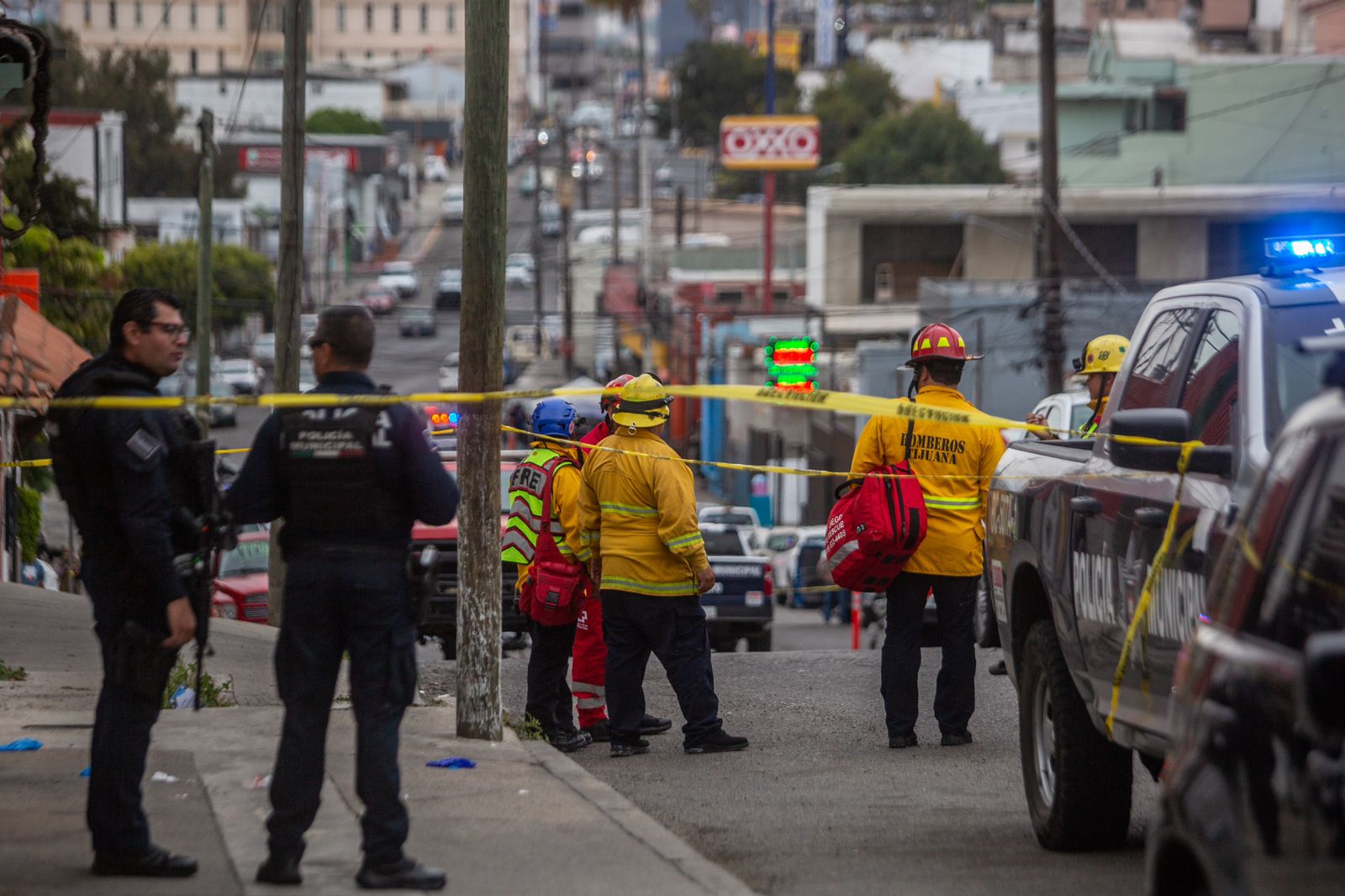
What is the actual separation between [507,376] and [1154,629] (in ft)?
205

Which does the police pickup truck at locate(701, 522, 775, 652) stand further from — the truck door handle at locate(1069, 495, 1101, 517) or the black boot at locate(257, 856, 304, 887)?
the black boot at locate(257, 856, 304, 887)

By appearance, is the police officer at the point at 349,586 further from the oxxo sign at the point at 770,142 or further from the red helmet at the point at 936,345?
the oxxo sign at the point at 770,142

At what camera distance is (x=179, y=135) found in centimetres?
9188

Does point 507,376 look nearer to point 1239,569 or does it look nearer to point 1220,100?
point 1220,100

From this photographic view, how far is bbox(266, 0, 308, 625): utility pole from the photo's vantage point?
55.7 ft

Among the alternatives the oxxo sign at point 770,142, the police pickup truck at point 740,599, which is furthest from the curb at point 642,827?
the oxxo sign at point 770,142

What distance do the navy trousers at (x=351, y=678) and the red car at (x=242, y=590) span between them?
988 centimetres

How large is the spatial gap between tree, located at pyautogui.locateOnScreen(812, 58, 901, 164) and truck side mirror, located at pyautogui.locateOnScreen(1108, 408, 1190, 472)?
86073 millimetres

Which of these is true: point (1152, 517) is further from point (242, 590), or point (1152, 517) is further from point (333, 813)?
point (242, 590)

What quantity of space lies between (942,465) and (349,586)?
426cm

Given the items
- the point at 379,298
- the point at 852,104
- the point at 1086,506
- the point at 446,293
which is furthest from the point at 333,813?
the point at 852,104

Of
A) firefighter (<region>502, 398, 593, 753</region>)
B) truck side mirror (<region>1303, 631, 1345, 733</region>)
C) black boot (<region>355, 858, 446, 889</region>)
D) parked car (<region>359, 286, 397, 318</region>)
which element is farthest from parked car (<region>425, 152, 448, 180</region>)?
truck side mirror (<region>1303, 631, 1345, 733</region>)

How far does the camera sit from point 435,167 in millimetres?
125562

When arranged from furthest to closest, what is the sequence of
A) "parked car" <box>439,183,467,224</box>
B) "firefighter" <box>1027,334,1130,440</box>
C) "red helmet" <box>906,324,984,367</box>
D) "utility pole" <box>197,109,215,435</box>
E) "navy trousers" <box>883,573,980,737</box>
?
"parked car" <box>439,183,467,224</box> → "utility pole" <box>197,109,215,435</box> → "firefighter" <box>1027,334,1130,440</box> → "navy trousers" <box>883,573,980,737</box> → "red helmet" <box>906,324,984,367</box>
